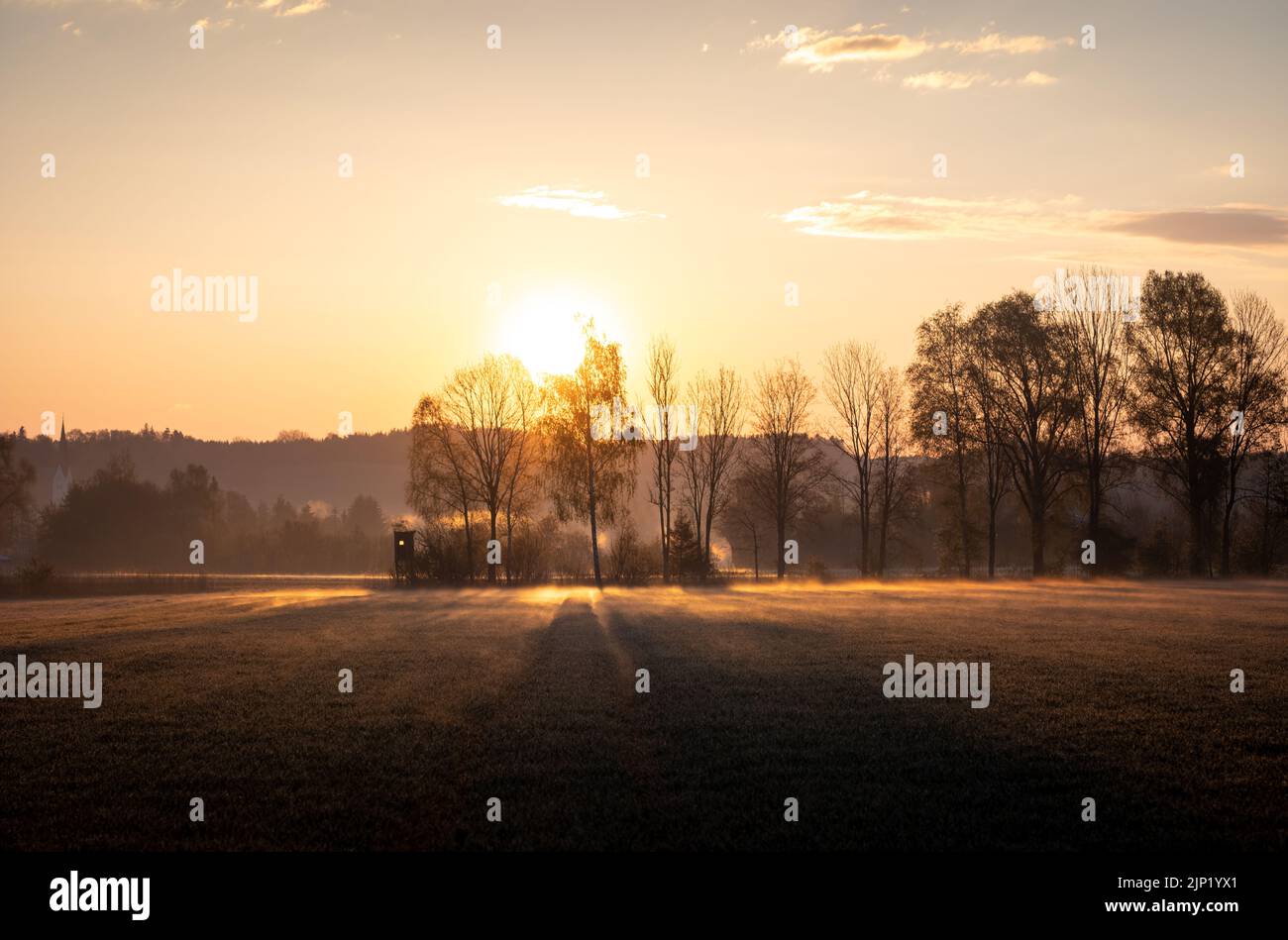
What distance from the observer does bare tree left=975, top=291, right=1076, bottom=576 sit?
6091cm

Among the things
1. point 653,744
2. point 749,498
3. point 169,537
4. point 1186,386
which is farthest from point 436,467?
point 169,537

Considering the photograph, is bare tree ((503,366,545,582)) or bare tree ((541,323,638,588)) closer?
bare tree ((541,323,638,588))

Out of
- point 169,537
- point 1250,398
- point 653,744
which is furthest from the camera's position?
point 169,537

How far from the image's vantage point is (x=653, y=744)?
14523 mm

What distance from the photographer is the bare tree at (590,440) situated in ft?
222

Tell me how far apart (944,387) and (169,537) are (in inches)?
3886

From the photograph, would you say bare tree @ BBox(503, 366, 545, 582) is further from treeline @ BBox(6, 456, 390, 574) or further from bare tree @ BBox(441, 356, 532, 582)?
treeline @ BBox(6, 456, 390, 574)

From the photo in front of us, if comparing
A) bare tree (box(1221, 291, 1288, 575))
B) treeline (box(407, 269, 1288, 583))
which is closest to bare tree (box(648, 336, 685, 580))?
treeline (box(407, 269, 1288, 583))

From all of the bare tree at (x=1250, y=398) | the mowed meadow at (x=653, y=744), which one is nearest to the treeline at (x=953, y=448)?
the bare tree at (x=1250, y=398)

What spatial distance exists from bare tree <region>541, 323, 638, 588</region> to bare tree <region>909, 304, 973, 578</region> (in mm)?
20395

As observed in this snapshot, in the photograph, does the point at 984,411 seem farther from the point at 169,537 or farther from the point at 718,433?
the point at 169,537

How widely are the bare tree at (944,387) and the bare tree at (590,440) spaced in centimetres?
2040
